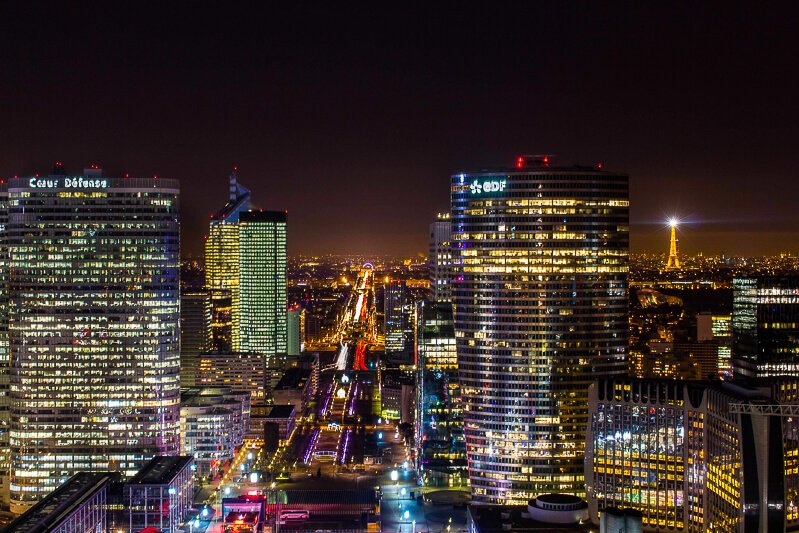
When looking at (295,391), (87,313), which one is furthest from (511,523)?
(295,391)

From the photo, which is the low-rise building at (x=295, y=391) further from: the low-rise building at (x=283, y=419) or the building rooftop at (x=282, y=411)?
the low-rise building at (x=283, y=419)

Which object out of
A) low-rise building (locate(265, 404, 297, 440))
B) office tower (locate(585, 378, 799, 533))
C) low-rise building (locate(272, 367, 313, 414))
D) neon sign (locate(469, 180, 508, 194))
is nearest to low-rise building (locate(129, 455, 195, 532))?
office tower (locate(585, 378, 799, 533))

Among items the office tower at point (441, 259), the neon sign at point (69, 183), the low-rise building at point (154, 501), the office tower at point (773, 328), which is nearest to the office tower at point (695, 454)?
the office tower at point (773, 328)

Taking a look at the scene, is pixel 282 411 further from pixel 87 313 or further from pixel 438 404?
pixel 87 313

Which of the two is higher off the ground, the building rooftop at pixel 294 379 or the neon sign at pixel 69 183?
the neon sign at pixel 69 183

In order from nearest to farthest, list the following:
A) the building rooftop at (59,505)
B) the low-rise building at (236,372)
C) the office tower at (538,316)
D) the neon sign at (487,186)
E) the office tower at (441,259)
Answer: the building rooftop at (59,505) → the office tower at (538,316) → the neon sign at (487,186) → the office tower at (441,259) → the low-rise building at (236,372)

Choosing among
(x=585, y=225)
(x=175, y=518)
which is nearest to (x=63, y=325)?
(x=175, y=518)
